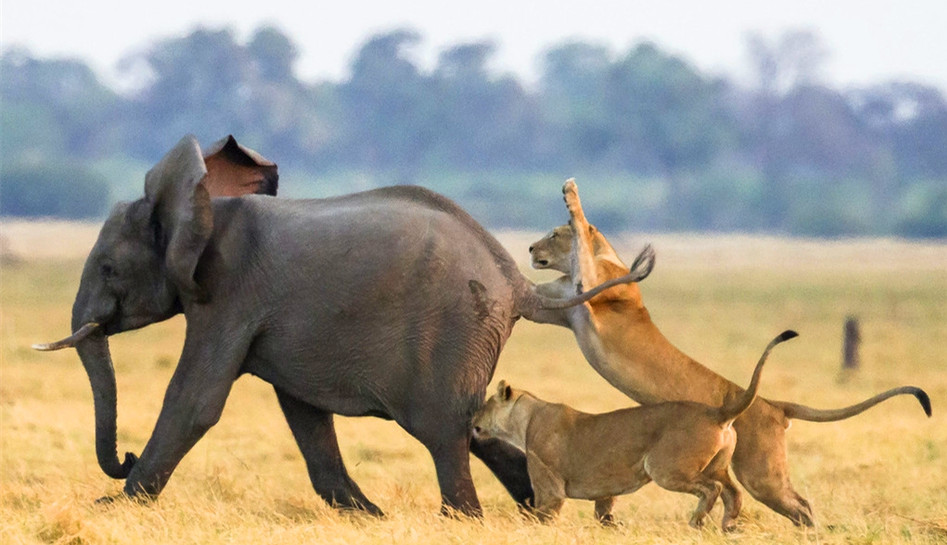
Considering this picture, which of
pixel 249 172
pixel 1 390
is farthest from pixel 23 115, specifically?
pixel 249 172

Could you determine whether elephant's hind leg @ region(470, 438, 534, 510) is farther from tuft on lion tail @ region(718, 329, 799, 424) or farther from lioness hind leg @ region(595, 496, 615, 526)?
tuft on lion tail @ region(718, 329, 799, 424)

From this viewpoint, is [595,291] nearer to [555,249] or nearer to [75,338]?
[555,249]

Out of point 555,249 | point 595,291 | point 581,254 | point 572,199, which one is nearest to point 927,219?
point 555,249

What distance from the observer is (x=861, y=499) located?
29.7 feet

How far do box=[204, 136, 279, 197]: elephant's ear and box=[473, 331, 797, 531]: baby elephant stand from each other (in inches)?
78.4

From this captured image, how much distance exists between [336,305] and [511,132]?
372 feet

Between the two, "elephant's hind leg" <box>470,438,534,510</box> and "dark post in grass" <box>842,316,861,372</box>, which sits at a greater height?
"elephant's hind leg" <box>470,438,534,510</box>

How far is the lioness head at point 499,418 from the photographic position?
25.1 ft

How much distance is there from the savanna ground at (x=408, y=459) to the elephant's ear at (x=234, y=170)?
170 cm

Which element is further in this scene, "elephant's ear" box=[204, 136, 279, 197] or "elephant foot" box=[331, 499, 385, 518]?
"elephant's ear" box=[204, 136, 279, 197]

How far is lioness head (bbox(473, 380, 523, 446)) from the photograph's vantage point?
7.66 metres

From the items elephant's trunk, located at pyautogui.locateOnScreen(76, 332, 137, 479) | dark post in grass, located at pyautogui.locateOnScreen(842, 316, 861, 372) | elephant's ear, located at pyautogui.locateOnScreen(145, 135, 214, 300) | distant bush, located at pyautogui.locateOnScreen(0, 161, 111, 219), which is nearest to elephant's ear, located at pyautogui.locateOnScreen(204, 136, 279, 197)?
elephant's ear, located at pyautogui.locateOnScreen(145, 135, 214, 300)

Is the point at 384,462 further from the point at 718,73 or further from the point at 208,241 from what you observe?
the point at 718,73

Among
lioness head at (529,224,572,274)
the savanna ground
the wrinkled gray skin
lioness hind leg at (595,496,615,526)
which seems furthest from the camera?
lioness head at (529,224,572,274)
